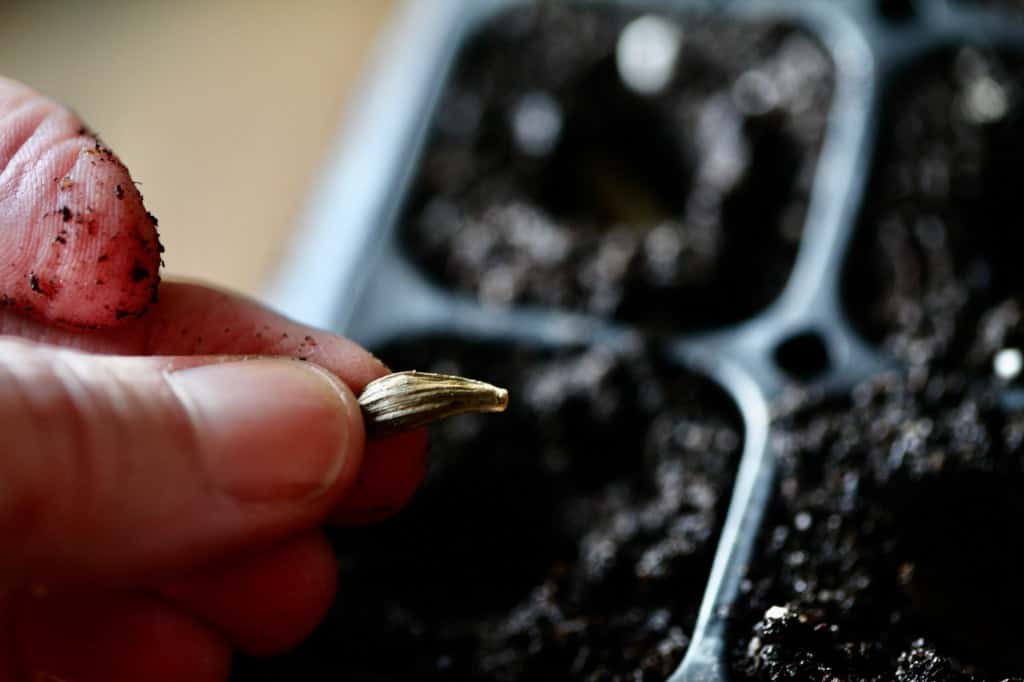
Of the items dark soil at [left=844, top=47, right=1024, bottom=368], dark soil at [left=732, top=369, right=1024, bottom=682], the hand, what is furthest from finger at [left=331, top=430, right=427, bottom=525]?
dark soil at [left=844, top=47, right=1024, bottom=368]

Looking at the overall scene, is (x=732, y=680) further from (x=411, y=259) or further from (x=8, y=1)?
(x=8, y=1)

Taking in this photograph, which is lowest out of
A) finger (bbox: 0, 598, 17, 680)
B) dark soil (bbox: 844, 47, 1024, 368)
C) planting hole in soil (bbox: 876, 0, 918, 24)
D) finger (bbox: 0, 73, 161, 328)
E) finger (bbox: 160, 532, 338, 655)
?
finger (bbox: 0, 598, 17, 680)

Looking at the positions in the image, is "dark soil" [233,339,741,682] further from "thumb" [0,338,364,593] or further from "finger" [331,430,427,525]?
"thumb" [0,338,364,593]

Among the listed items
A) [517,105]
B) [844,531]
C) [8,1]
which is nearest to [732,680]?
[844,531]

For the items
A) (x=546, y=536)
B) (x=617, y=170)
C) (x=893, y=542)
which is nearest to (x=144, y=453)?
(x=546, y=536)

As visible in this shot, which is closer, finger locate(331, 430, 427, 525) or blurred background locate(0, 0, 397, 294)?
finger locate(331, 430, 427, 525)

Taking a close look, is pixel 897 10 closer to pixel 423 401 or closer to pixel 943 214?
pixel 943 214
